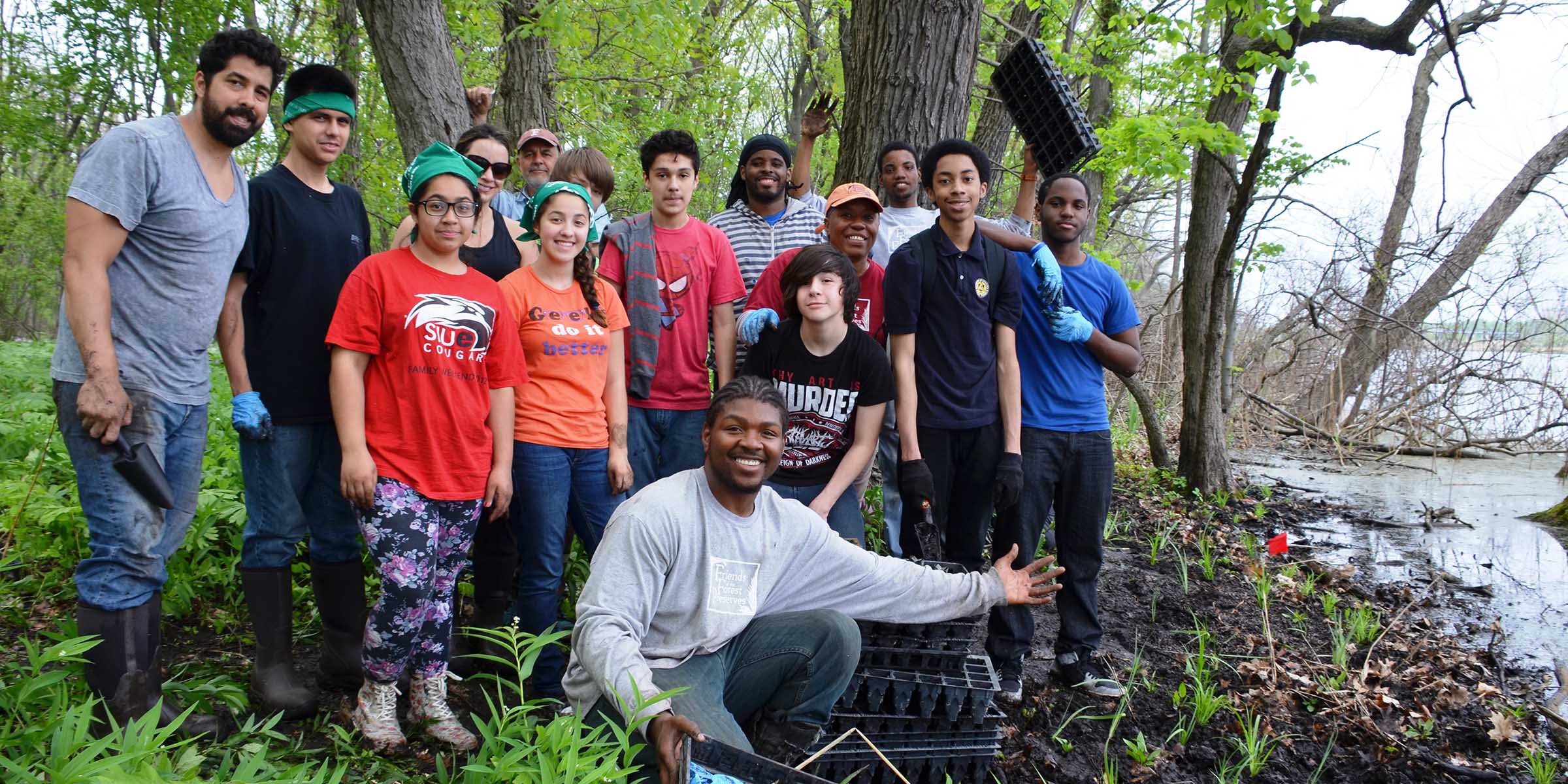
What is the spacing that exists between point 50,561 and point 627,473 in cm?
308

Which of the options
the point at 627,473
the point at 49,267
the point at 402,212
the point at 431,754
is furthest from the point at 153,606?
the point at 49,267

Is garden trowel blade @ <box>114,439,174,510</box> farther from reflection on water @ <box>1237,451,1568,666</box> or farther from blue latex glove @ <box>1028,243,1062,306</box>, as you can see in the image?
reflection on water @ <box>1237,451,1568,666</box>

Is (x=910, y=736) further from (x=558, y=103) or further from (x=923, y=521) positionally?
(x=558, y=103)

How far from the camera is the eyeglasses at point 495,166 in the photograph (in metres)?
3.78

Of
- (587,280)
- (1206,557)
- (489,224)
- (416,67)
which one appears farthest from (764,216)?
(1206,557)

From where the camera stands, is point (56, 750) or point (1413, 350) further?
point (1413, 350)

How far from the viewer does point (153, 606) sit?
2822 millimetres

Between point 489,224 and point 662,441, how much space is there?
1.15 meters

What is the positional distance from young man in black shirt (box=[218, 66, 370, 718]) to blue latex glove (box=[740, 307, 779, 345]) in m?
1.45

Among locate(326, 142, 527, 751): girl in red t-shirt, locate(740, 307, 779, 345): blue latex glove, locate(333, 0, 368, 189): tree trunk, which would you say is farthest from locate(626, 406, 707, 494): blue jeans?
locate(333, 0, 368, 189): tree trunk

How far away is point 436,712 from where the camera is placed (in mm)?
3020

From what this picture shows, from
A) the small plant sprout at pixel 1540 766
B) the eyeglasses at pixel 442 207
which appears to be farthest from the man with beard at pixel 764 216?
the small plant sprout at pixel 1540 766

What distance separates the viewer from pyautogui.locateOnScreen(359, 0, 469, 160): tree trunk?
5.66 m

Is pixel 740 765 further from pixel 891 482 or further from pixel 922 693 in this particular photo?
pixel 891 482
